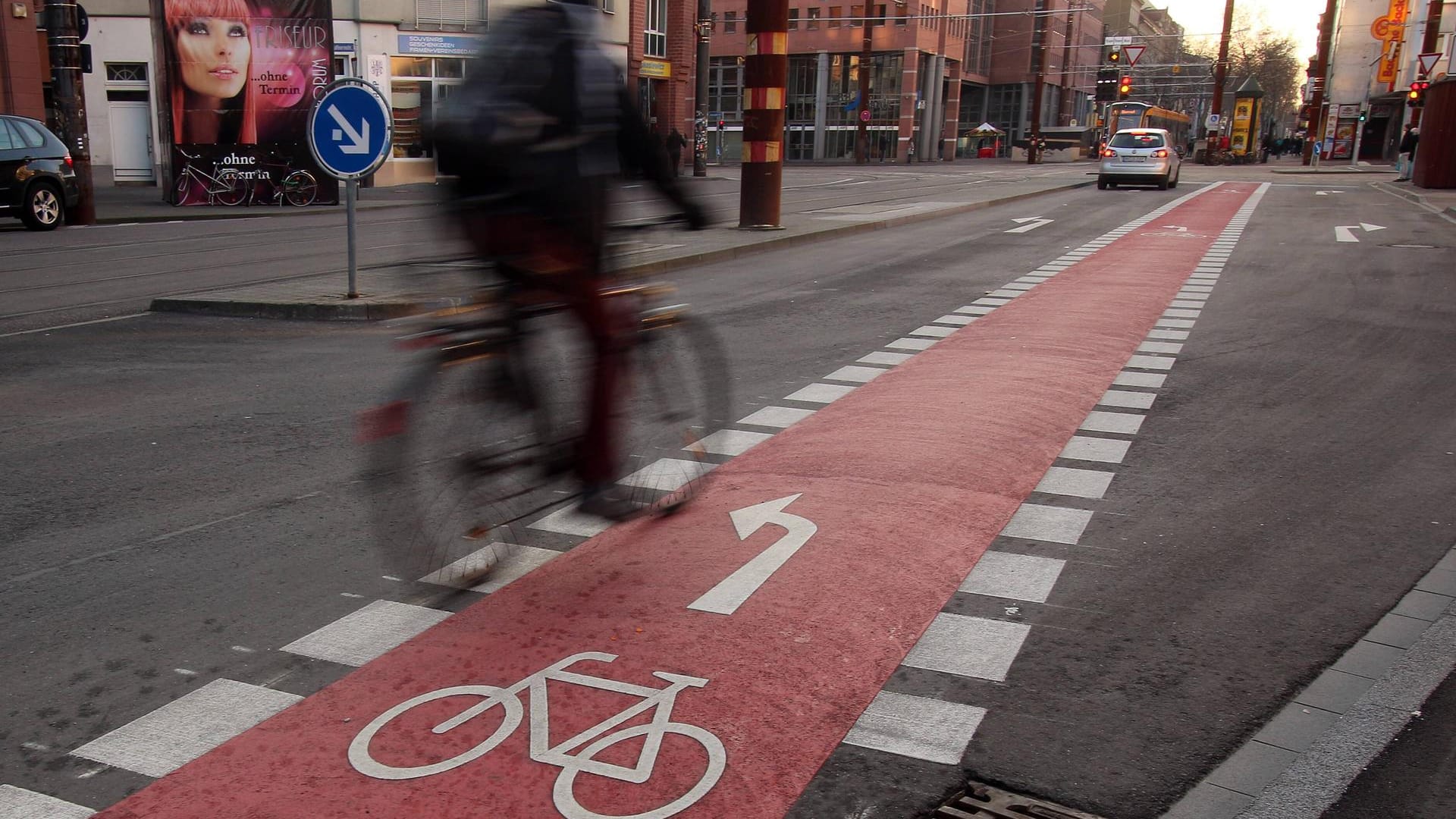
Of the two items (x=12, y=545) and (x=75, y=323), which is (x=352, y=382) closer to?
(x=12, y=545)

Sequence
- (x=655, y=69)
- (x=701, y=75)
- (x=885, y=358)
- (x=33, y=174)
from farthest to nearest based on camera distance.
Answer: (x=655, y=69) < (x=701, y=75) < (x=33, y=174) < (x=885, y=358)

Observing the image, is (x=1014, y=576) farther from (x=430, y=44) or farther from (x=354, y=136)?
(x=430, y=44)

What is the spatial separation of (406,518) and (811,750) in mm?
1952

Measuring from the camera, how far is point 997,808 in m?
2.98

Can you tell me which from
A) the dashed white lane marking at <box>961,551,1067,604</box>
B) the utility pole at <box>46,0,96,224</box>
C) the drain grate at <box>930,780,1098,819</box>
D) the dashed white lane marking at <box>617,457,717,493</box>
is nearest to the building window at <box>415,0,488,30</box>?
the utility pole at <box>46,0,96,224</box>

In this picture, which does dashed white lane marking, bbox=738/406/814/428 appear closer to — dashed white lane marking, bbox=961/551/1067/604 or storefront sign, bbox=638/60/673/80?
dashed white lane marking, bbox=961/551/1067/604

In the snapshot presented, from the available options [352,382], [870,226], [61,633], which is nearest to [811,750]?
[61,633]

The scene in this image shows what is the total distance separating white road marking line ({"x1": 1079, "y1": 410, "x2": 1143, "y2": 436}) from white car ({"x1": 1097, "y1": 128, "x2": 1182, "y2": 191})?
30.8 metres

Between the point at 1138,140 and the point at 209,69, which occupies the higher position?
the point at 209,69

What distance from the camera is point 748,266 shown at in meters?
15.0

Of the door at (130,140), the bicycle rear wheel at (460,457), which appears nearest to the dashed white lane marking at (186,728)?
the bicycle rear wheel at (460,457)

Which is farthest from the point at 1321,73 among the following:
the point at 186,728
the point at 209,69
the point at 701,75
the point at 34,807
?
the point at 34,807

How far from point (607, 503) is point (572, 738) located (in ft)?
4.81

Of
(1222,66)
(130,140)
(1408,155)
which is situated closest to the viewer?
(130,140)
